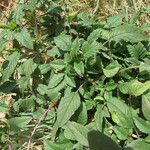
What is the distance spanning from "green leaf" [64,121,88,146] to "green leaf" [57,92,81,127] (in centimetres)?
3

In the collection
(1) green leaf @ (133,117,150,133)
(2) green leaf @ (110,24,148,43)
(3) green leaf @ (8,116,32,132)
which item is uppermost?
(2) green leaf @ (110,24,148,43)

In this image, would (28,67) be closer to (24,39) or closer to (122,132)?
(24,39)

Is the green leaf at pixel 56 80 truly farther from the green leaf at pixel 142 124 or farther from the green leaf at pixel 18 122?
the green leaf at pixel 142 124

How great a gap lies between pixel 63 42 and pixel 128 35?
11.2 inches

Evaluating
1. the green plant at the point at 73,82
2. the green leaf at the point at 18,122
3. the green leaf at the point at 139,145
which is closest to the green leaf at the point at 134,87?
the green plant at the point at 73,82

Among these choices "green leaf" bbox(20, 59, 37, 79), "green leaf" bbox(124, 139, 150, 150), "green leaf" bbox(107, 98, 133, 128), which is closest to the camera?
"green leaf" bbox(124, 139, 150, 150)

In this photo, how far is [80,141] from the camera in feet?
5.21

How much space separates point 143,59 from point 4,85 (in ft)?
2.08

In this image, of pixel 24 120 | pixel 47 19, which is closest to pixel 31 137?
pixel 24 120

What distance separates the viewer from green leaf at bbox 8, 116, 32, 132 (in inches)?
69.1

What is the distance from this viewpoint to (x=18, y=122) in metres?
1.78

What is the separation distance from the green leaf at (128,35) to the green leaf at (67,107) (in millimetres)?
311

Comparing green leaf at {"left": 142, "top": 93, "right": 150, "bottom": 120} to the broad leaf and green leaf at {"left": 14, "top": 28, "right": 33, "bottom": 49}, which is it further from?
green leaf at {"left": 14, "top": 28, "right": 33, "bottom": 49}

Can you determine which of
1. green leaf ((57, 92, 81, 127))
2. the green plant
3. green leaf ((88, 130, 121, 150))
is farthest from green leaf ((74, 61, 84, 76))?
green leaf ((88, 130, 121, 150))
